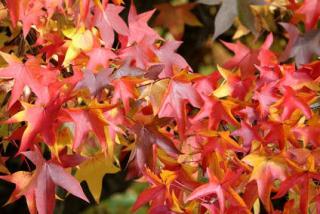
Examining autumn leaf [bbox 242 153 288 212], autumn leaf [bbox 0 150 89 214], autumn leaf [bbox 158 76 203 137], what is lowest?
autumn leaf [bbox 242 153 288 212]

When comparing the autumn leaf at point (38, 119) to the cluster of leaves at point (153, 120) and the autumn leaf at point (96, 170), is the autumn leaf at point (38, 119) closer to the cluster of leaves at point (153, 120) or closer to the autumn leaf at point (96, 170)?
the cluster of leaves at point (153, 120)

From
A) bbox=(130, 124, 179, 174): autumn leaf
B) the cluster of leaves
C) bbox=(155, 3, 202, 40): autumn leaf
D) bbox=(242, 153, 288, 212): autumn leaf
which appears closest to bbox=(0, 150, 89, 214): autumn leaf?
the cluster of leaves

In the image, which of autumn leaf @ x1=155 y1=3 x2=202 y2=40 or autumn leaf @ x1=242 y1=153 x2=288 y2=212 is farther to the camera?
autumn leaf @ x1=155 y1=3 x2=202 y2=40

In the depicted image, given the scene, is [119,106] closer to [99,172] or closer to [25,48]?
[99,172]

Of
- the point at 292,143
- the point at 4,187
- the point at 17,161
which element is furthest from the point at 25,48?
the point at 4,187

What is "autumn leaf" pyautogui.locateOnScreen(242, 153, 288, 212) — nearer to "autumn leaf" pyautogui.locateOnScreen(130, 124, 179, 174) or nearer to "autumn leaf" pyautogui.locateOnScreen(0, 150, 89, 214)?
"autumn leaf" pyautogui.locateOnScreen(130, 124, 179, 174)

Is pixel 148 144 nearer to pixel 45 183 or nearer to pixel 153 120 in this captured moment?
pixel 153 120

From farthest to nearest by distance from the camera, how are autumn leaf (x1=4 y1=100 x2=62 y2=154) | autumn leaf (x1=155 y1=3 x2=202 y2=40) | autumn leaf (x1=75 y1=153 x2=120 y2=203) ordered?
1. autumn leaf (x1=155 y1=3 x2=202 y2=40)
2. autumn leaf (x1=75 y1=153 x2=120 y2=203)
3. autumn leaf (x1=4 y1=100 x2=62 y2=154)

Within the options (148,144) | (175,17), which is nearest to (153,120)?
(148,144)
